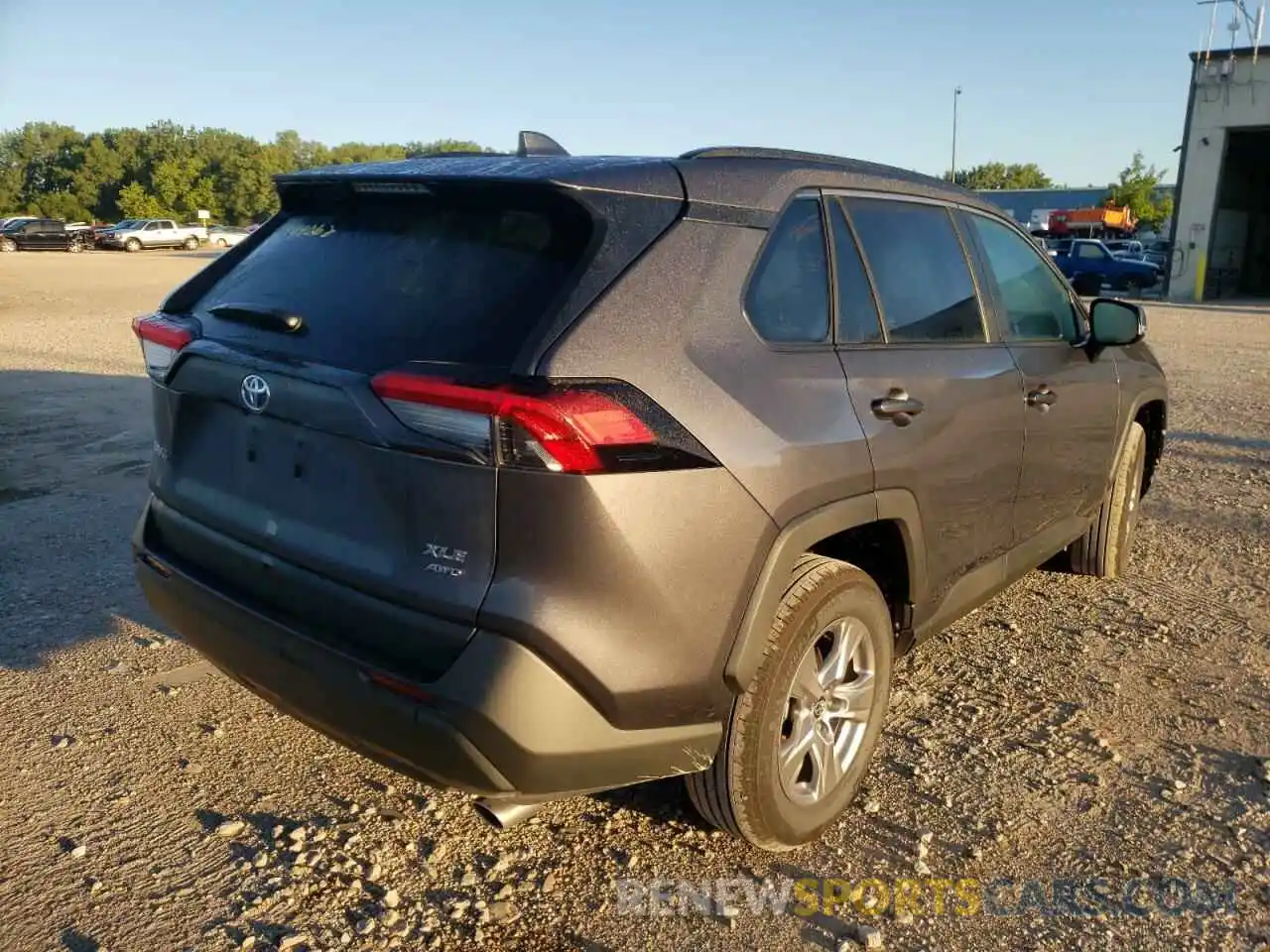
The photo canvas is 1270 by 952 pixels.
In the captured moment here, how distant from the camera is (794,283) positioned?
9.09 ft

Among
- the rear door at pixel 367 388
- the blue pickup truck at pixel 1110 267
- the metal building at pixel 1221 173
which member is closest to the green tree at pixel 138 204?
the blue pickup truck at pixel 1110 267

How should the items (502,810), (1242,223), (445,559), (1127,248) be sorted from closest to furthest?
(445,559) → (502,810) → (1242,223) → (1127,248)

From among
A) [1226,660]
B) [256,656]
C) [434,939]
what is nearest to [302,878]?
[434,939]

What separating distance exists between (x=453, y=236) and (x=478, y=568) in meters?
0.86

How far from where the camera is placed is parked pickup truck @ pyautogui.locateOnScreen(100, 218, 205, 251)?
49.6 meters

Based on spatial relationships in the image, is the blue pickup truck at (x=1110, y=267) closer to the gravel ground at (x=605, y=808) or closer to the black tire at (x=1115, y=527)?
the black tire at (x=1115, y=527)

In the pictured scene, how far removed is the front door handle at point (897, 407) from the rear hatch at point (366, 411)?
103cm

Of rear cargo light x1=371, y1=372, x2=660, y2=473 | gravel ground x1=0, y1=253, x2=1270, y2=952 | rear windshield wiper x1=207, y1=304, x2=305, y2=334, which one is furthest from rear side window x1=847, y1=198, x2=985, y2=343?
rear windshield wiper x1=207, y1=304, x2=305, y2=334

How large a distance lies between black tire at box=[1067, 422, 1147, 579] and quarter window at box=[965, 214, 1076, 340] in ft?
2.99

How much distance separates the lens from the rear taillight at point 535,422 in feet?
6.86

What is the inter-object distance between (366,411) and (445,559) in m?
0.38

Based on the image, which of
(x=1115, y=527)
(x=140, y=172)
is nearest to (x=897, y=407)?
(x=1115, y=527)

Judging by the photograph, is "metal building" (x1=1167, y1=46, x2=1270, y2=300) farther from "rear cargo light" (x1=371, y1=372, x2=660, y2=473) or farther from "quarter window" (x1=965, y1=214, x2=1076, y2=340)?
"rear cargo light" (x1=371, y1=372, x2=660, y2=473)

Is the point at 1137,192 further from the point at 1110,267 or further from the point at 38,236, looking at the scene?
the point at 38,236
